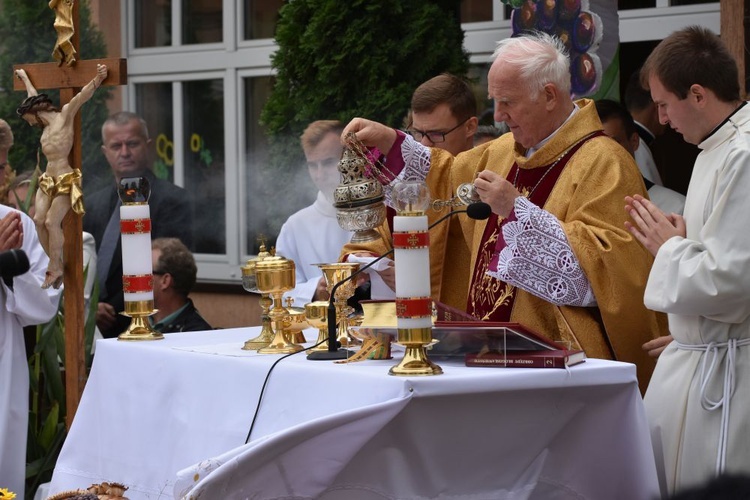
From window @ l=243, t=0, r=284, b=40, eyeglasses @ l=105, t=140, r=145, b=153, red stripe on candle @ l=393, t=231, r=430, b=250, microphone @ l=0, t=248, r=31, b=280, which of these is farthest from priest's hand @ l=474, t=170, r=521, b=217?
window @ l=243, t=0, r=284, b=40

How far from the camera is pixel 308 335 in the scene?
470cm

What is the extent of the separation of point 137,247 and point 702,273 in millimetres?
2115

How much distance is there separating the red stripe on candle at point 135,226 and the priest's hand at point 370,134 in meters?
0.87

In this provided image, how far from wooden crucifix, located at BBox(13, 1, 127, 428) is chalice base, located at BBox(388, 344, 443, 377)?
92.3 inches

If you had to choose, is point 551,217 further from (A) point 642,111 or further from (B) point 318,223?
(A) point 642,111

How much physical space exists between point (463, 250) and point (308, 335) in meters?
Answer: 0.79

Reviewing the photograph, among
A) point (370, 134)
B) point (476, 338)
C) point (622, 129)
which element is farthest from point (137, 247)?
point (622, 129)

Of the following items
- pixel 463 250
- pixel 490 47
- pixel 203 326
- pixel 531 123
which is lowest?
pixel 203 326

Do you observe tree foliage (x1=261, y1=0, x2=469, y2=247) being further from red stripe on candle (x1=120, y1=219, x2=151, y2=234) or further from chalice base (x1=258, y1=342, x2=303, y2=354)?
chalice base (x1=258, y1=342, x2=303, y2=354)

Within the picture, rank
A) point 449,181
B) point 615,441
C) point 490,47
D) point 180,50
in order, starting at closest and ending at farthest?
point 615,441, point 449,181, point 490,47, point 180,50

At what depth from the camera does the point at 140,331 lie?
4.66 m

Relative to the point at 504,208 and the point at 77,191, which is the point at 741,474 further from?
the point at 77,191

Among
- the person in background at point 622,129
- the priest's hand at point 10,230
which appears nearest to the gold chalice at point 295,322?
the priest's hand at point 10,230

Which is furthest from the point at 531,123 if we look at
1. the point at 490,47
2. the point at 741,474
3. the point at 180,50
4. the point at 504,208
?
the point at 180,50
